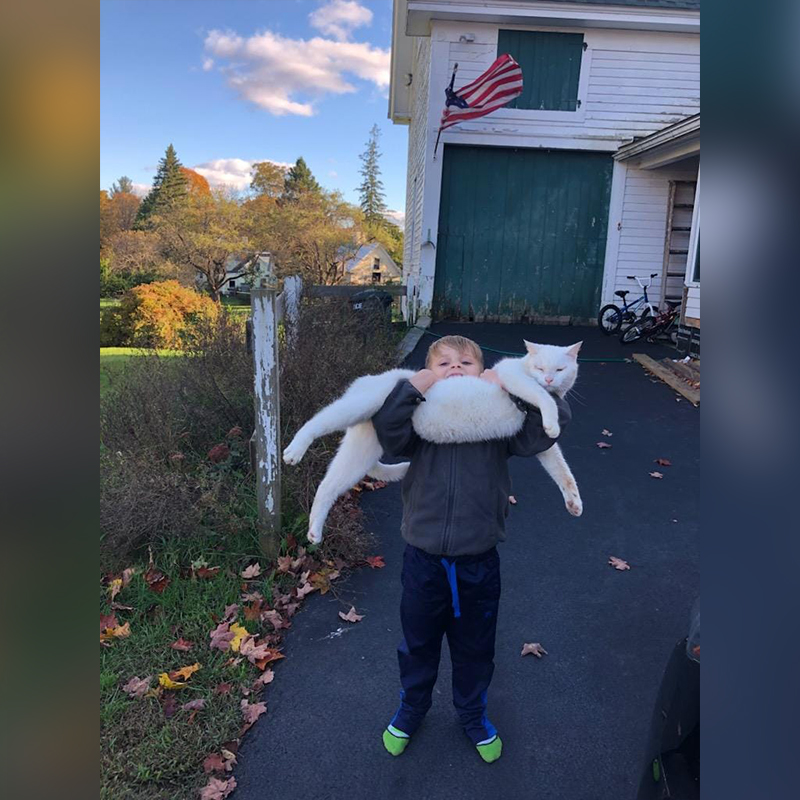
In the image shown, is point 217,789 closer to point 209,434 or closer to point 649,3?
point 209,434

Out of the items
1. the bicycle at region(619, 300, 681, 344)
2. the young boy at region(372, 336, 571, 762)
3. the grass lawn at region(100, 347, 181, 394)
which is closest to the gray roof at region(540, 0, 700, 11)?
the bicycle at region(619, 300, 681, 344)

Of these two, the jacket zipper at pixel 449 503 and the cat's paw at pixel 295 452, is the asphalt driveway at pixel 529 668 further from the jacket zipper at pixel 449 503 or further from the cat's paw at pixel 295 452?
the cat's paw at pixel 295 452

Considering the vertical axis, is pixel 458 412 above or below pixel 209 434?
above

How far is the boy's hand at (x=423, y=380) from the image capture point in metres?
2.24

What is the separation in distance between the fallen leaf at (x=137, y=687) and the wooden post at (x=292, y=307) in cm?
358

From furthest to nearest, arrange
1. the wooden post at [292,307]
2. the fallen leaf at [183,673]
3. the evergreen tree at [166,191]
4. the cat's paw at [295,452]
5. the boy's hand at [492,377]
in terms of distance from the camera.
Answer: the evergreen tree at [166,191] → the wooden post at [292,307] → the fallen leaf at [183,673] → the boy's hand at [492,377] → the cat's paw at [295,452]

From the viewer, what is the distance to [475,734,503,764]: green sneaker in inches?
100

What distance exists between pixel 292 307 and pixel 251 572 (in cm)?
356

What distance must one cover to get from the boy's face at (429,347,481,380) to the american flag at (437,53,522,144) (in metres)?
8.30

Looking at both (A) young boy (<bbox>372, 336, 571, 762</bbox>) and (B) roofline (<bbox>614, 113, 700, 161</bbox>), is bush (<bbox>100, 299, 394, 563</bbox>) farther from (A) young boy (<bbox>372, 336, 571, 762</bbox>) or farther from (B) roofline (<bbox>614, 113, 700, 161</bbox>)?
(B) roofline (<bbox>614, 113, 700, 161</bbox>)

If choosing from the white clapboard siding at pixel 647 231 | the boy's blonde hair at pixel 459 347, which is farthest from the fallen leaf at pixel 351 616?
the white clapboard siding at pixel 647 231

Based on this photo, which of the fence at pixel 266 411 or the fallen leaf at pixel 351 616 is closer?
the fallen leaf at pixel 351 616

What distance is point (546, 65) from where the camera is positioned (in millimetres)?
11172

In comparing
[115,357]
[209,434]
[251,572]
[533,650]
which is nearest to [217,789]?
[251,572]
